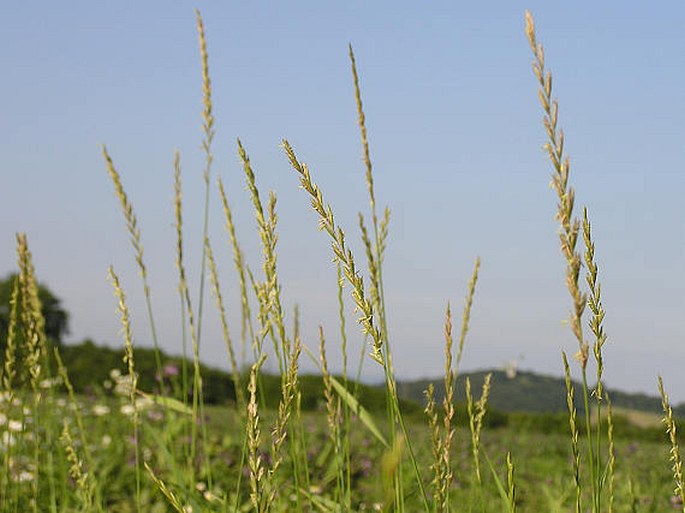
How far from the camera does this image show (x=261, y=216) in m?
1.55

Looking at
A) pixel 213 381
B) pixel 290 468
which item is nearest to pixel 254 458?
pixel 290 468

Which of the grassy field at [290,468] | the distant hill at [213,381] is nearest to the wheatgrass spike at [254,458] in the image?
the grassy field at [290,468]

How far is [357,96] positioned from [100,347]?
12486 mm

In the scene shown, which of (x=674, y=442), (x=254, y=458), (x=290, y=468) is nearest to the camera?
(x=254, y=458)

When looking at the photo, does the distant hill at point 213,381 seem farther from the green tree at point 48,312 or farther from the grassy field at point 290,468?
the green tree at point 48,312

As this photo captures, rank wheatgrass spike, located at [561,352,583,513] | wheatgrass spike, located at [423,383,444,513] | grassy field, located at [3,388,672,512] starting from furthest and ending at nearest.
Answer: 1. grassy field, located at [3,388,672,512]
2. wheatgrass spike, located at [423,383,444,513]
3. wheatgrass spike, located at [561,352,583,513]

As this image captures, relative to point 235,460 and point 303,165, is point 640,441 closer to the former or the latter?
point 235,460

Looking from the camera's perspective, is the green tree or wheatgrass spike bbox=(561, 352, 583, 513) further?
the green tree

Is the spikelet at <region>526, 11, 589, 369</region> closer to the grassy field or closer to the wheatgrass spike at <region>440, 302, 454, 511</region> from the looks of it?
the wheatgrass spike at <region>440, 302, 454, 511</region>

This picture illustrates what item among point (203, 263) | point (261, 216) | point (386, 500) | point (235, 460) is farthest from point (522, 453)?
point (386, 500)

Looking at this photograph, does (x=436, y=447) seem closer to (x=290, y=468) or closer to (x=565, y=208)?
(x=565, y=208)

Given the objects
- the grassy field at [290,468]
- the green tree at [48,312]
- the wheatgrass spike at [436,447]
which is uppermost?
the green tree at [48,312]

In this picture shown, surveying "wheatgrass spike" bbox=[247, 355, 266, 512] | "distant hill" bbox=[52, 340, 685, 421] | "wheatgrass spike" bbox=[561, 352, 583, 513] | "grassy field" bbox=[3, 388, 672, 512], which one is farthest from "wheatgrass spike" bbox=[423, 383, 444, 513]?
"distant hill" bbox=[52, 340, 685, 421]

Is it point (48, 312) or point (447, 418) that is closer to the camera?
point (447, 418)
